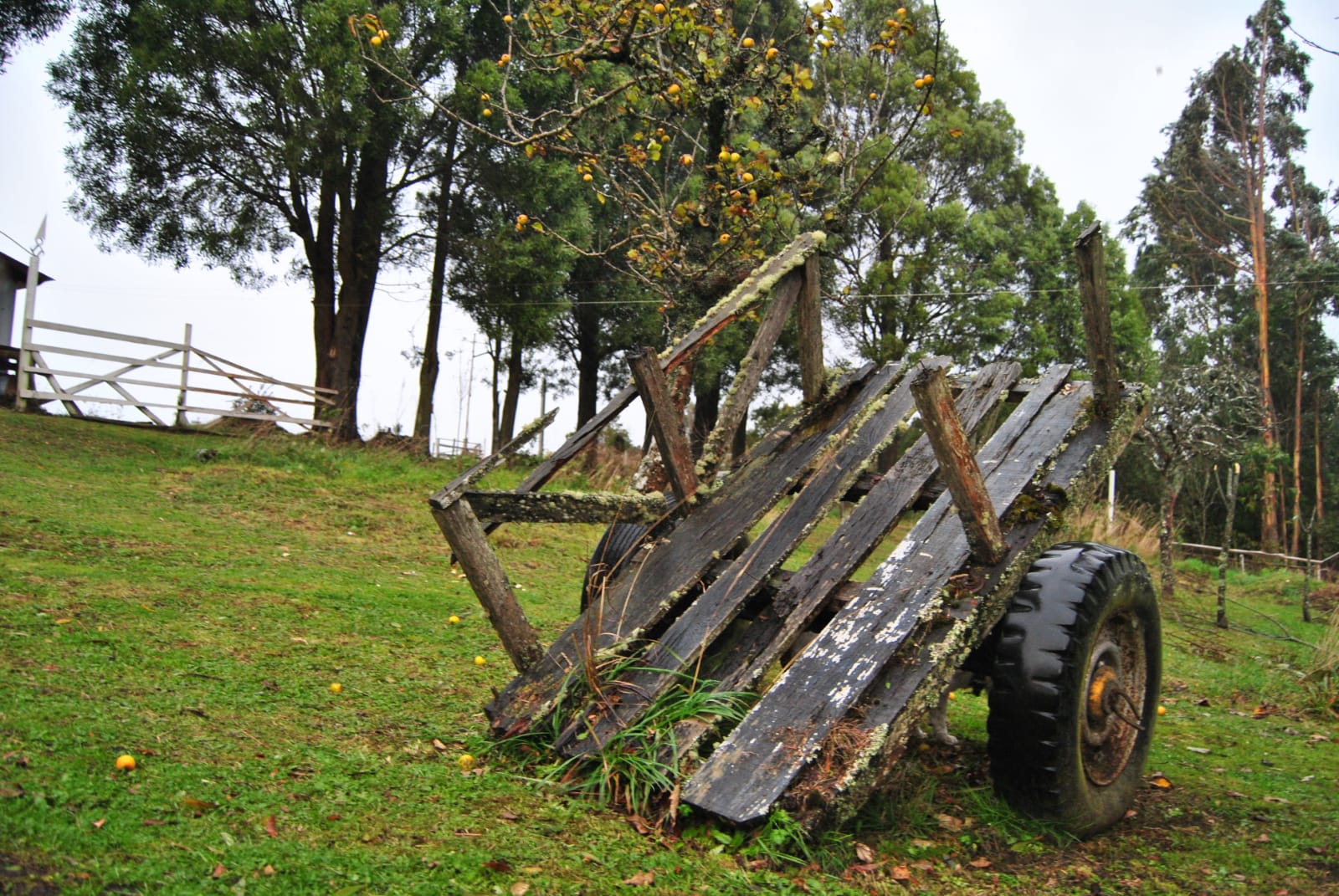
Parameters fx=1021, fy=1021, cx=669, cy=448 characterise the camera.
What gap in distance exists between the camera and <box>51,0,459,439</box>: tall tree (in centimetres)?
1478

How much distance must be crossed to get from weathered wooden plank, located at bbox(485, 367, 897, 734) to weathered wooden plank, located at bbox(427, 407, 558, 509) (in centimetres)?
61

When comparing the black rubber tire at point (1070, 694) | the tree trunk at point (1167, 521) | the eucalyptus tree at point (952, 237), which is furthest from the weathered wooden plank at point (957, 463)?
the eucalyptus tree at point (952, 237)

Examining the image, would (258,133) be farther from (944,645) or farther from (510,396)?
(944,645)

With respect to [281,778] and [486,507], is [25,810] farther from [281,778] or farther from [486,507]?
[486,507]

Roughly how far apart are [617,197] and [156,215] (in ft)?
38.4

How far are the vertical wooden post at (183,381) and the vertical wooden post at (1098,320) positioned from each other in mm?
15866

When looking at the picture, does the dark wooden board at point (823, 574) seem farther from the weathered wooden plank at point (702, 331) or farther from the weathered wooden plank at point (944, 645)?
the weathered wooden plank at point (702, 331)

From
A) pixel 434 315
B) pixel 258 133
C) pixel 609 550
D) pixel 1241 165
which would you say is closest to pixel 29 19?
pixel 258 133

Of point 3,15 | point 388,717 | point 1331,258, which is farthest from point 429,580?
point 1331,258

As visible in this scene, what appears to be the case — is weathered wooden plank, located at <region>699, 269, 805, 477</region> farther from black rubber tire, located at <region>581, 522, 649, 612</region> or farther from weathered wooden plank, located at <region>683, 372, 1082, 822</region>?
weathered wooden plank, located at <region>683, 372, 1082, 822</region>

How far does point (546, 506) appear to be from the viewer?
3434 millimetres

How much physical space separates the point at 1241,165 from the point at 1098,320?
34008 millimetres

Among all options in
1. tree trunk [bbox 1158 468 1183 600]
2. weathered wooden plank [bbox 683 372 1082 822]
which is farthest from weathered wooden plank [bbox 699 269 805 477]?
tree trunk [bbox 1158 468 1183 600]

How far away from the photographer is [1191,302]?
36656mm
